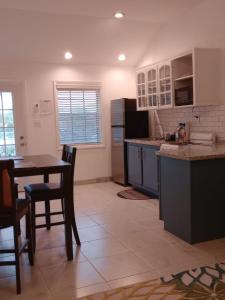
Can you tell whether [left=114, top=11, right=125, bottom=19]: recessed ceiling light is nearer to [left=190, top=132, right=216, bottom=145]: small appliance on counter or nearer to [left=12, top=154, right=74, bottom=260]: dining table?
[left=190, top=132, right=216, bottom=145]: small appliance on counter

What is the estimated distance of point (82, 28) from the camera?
5.23m

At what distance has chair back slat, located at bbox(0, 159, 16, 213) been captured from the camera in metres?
2.46

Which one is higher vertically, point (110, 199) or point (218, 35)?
point (218, 35)

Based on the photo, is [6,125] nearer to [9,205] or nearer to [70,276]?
[9,205]

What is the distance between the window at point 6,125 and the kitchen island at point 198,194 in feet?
11.0

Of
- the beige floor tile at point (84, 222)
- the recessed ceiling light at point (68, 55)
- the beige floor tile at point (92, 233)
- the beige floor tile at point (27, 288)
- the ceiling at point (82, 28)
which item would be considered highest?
the ceiling at point (82, 28)

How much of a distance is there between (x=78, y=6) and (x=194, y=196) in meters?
Result: 2.91

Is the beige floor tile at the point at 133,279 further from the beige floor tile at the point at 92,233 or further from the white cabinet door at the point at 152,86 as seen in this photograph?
the white cabinet door at the point at 152,86

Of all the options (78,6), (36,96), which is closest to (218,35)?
(78,6)

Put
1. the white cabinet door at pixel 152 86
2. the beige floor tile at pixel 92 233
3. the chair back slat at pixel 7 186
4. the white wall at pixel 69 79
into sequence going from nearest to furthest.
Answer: the chair back slat at pixel 7 186 < the beige floor tile at pixel 92 233 < the white cabinet door at pixel 152 86 < the white wall at pixel 69 79

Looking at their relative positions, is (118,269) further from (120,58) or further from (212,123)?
(120,58)

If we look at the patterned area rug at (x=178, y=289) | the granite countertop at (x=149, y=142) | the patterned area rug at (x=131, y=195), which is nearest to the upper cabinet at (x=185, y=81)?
the granite countertop at (x=149, y=142)

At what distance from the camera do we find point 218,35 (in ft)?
14.5

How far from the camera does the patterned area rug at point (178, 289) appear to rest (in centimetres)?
234
